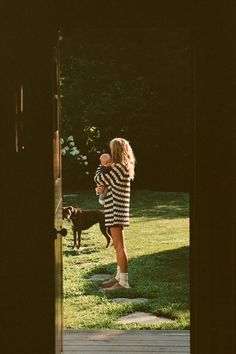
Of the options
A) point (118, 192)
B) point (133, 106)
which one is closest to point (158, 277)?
point (118, 192)

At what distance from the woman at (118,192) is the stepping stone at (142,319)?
928 millimetres

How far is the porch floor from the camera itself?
20.7 feet

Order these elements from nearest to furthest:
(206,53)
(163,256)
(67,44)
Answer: (206,53) < (163,256) < (67,44)

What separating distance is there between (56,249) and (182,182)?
1645 cm

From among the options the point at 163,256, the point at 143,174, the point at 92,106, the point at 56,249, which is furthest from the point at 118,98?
the point at 56,249

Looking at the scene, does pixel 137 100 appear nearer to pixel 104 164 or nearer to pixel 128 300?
pixel 104 164

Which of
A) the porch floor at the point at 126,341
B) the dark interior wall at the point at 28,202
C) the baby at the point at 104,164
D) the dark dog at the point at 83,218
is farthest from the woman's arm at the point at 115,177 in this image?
the dark interior wall at the point at 28,202

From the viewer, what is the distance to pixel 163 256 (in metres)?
11.1

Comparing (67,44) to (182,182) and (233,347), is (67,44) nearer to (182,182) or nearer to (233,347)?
(182,182)

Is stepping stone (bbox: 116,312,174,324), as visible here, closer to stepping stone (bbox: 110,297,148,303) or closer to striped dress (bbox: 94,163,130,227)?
stepping stone (bbox: 110,297,148,303)

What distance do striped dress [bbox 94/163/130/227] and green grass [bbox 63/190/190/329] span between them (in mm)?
825

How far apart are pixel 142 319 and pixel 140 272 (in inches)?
96.2

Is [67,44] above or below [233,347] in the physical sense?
above

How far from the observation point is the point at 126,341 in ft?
21.7
